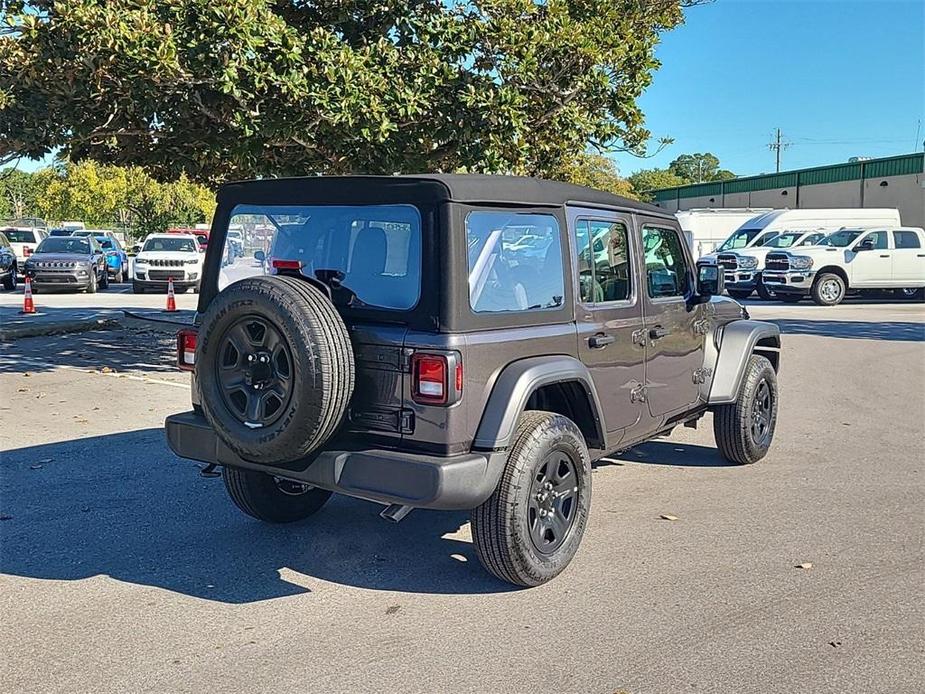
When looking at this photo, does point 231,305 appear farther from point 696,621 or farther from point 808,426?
point 808,426

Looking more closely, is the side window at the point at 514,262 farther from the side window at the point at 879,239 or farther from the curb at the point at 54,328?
the side window at the point at 879,239

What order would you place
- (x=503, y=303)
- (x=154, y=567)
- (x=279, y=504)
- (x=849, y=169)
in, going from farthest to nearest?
(x=849, y=169)
(x=279, y=504)
(x=154, y=567)
(x=503, y=303)

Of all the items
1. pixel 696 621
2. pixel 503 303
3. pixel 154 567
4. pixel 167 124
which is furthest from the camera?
pixel 167 124

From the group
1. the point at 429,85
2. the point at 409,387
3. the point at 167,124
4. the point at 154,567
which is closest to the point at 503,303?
the point at 409,387

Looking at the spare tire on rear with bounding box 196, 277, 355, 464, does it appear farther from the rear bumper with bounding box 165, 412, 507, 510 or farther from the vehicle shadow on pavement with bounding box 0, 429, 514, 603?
the vehicle shadow on pavement with bounding box 0, 429, 514, 603

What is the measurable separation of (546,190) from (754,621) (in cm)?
233

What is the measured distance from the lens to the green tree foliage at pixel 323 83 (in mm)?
8938

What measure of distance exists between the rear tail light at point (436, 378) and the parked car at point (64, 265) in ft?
68.1

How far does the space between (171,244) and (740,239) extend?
1634cm

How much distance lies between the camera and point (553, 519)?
15.5 ft

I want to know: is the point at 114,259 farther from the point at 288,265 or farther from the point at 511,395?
the point at 511,395

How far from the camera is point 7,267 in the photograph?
2428cm

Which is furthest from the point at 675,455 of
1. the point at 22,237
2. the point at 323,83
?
the point at 22,237

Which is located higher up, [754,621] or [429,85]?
[429,85]
